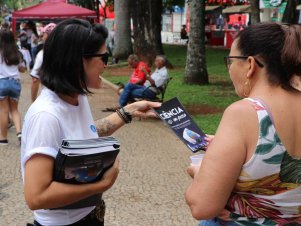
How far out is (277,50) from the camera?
1.82 meters

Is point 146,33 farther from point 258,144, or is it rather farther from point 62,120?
point 258,144

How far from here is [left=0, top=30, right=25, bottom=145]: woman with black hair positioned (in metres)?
7.43

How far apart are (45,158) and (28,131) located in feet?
0.48

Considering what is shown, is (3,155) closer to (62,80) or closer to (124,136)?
(124,136)

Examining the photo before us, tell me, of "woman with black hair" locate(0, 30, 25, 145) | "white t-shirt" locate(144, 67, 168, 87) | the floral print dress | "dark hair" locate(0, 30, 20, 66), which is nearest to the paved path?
"woman with black hair" locate(0, 30, 25, 145)

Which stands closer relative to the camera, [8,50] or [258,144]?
[258,144]

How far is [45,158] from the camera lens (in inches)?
77.7

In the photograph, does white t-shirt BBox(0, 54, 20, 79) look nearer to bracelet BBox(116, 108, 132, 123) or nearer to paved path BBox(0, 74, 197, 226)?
paved path BBox(0, 74, 197, 226)

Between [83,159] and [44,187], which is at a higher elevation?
[83,159]

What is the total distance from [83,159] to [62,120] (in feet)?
0.77

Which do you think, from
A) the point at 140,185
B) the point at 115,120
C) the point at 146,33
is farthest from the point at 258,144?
the point at 146,33

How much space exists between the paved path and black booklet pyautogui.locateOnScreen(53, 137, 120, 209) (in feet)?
8.60

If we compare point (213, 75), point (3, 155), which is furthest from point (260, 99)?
point (213, 75)

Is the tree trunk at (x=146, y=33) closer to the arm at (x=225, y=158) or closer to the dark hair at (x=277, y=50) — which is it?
the dark hair at (x=277, y=50)
